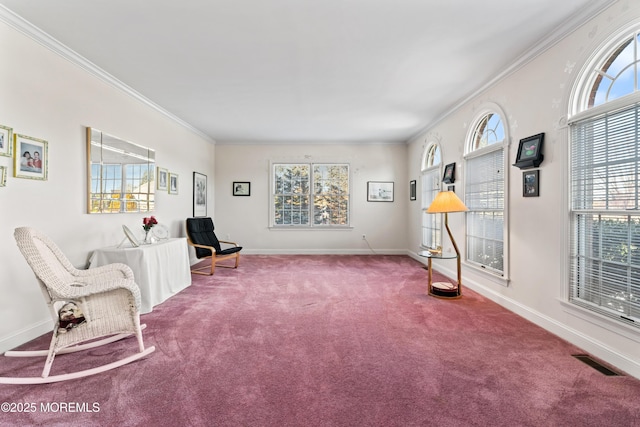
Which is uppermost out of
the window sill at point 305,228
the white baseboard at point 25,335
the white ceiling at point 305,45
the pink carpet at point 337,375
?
the white ceiling at point 305,45

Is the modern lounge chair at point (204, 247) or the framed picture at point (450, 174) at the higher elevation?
the framed picture at point (450, 174)

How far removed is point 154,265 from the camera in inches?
131

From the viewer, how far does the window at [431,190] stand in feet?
17.0

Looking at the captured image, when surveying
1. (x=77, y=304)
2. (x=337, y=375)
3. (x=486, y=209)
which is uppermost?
(x=486, y=209)

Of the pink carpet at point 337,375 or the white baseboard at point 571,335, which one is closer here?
the pink carpet at point 337,375

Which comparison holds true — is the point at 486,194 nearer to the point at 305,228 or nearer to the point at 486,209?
the point at 486,209

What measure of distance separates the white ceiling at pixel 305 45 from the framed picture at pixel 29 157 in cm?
99

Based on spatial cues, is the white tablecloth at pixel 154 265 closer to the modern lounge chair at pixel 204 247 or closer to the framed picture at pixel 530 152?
the modern lounge chair at pixel 204 247

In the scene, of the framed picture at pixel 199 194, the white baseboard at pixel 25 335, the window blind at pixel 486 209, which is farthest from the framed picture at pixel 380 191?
the white baseboard at pixel 25 335

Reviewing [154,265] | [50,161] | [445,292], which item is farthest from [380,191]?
[50,161]

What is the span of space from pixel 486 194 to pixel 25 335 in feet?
16.2

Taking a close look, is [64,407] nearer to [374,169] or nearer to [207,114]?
[207,114]

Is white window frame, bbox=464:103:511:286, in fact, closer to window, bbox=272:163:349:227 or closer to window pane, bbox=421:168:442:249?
window pane, bbox=421:168:442:249

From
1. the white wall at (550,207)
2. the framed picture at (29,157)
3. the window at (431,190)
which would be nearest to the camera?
the white wall at (550,207)
